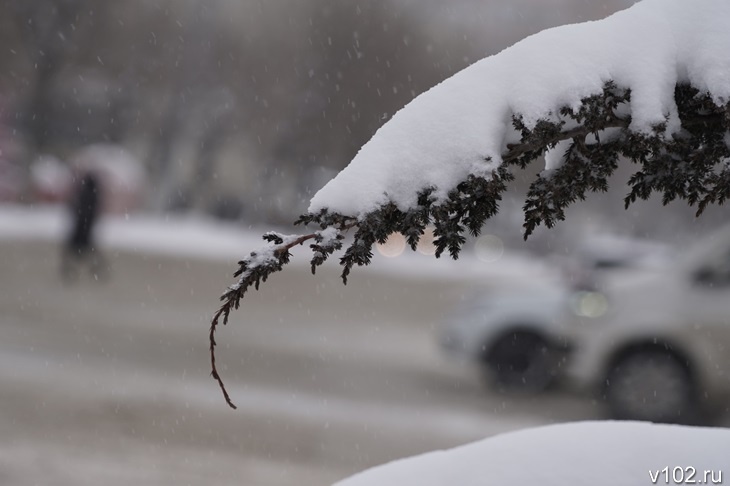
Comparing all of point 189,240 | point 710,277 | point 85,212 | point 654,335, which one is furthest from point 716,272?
point 189,240

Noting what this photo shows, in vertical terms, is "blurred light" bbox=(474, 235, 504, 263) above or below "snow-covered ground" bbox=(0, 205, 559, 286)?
above

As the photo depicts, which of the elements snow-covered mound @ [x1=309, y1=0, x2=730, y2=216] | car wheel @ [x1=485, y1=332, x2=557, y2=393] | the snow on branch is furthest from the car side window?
snow-covered mound @ [x1=309, y1=0, x2=730, y2=216]

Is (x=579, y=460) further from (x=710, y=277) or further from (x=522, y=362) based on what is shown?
(x=522, y=362)

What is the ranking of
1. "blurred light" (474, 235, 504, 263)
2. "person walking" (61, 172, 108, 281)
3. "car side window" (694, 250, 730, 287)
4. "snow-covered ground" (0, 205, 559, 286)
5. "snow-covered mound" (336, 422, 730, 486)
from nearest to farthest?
1. "snow-covered mound" (336, 422, 730, 486)
2. "car side window" (694, 250, 730, 287)
3. "person walking" (61, 172, 108, 281)
4. "snow-covered ground" (0, 205, 559, 286)
5. "blurred light" (474, 235, 504, 263)

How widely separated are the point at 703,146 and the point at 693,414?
18.0 ft

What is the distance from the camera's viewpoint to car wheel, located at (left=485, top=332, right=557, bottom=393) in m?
8.62

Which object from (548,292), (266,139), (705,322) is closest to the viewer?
(705,322)

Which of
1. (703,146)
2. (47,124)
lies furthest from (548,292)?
(47,124)

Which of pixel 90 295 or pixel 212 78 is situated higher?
pixel 212 78

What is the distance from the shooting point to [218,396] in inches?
329

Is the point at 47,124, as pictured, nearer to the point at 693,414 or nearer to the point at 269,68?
the point at 269,68

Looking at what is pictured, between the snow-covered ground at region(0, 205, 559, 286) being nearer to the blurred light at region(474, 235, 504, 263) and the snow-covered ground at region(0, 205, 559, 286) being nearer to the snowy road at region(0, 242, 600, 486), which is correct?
the blurred light at region(474, 235, 504, 263)

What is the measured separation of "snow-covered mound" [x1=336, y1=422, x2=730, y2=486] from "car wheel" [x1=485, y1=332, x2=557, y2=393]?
5329mm

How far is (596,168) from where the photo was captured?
279 centimetres
